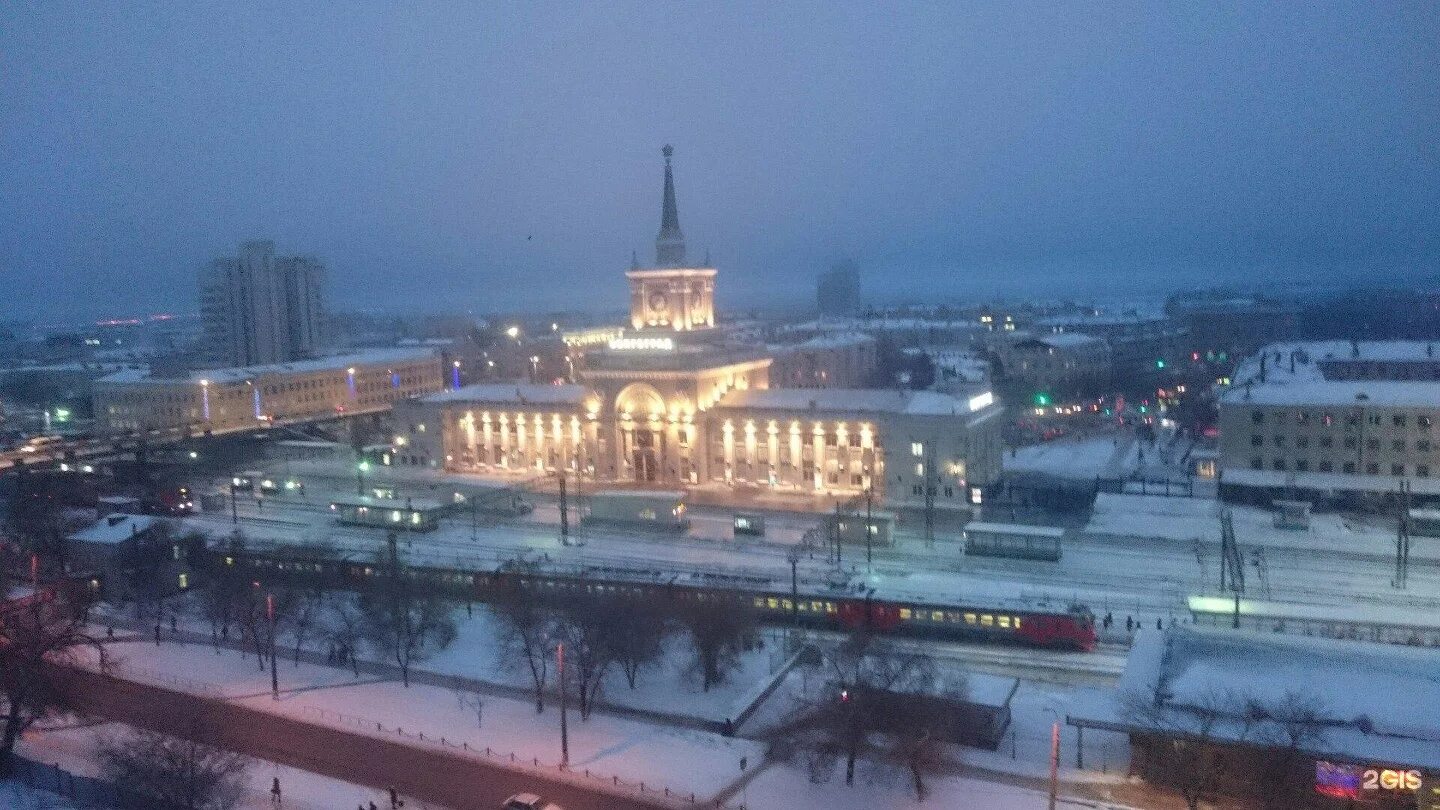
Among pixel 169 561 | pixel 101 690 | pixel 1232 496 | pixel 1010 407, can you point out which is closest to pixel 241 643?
pixel 101 690

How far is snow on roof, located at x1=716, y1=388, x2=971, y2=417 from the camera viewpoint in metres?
49.1

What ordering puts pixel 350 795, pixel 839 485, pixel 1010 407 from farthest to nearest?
1. pixel 1010 407
2. pixel 839 485
3. pixel 350 795

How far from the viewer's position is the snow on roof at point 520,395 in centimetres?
5812

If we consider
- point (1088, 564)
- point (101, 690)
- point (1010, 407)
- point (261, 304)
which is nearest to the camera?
point (101, 690)

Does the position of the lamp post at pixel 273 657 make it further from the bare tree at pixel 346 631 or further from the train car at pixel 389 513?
the train car at pixel 389 513

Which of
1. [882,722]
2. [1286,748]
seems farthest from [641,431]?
[1286,748]

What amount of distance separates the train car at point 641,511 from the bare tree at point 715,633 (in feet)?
49.4

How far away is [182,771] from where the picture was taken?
2069 cm

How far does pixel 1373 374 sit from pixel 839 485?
4004 centimetres

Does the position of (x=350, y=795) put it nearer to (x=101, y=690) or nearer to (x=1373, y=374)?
(x=101, y=690)

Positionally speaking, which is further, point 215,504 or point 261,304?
point 261,304

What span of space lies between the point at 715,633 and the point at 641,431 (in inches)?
1139

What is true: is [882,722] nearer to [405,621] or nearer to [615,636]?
[615,636]

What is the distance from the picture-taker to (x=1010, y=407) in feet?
259
